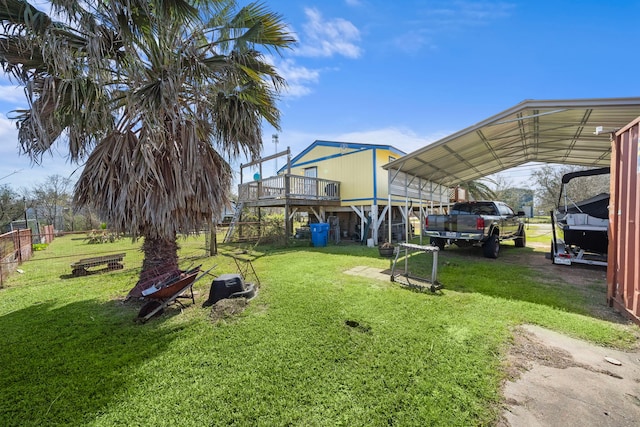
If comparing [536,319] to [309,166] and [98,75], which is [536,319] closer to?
[98,75]

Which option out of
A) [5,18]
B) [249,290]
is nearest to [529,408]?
[249,290]

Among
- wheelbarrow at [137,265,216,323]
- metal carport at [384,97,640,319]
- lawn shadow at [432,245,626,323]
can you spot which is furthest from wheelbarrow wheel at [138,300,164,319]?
metal carport at [384,97,640,319]

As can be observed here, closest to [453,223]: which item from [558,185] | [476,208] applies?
[476,208]

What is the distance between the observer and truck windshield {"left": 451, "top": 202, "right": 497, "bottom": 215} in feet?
29.5

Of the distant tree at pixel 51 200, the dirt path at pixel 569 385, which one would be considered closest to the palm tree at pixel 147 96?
the dirt path at pixel 569 385

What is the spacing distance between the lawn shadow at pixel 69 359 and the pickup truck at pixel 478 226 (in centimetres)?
781

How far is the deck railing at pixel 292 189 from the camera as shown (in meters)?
12.3

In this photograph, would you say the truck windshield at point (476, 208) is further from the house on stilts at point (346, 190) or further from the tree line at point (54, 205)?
the tree line at point (54, 205)

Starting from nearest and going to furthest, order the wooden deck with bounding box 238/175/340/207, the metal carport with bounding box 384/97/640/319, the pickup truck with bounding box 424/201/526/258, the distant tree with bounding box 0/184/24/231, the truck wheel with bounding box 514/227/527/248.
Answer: the metal carport with bounding box 384/97/640/319 → the pickup truck with bounding box 424/201/526/258 → the truck wheel with bounding box 514/227/527/248 → the wooden deck with bounding box 238/175/340/207 → the distant tree with bounding box 0/184/24/231

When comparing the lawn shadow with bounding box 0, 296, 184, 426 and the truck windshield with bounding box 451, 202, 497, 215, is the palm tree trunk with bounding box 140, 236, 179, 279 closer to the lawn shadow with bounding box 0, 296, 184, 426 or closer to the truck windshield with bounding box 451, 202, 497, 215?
the lawn shadow with bounding box 0, 296, 184, 426

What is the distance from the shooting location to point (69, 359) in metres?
2.98

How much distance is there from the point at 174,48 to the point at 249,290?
4.43m

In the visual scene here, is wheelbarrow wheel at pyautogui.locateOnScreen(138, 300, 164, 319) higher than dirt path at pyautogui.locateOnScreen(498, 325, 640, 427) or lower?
higher

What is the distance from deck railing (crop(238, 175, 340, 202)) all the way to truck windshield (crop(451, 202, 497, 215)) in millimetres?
6165
